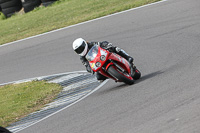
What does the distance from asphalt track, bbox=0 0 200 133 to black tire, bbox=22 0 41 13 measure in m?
5.06

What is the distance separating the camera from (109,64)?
30.2ft

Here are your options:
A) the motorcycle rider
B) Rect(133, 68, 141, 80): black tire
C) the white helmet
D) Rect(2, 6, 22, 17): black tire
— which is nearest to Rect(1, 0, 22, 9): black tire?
Rect(2, 6, 22, 17): black tire

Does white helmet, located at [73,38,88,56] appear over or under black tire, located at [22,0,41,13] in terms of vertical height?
over

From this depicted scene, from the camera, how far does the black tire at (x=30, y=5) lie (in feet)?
71.8

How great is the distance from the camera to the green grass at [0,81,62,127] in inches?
400

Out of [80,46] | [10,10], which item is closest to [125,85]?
[80,46]

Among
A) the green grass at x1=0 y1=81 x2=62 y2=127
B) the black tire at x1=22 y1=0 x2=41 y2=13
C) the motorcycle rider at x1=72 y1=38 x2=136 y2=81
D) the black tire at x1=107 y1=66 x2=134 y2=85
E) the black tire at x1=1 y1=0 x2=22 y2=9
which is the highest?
the motorcycle rider at x1=72 y1=38 x2=136 y2=81

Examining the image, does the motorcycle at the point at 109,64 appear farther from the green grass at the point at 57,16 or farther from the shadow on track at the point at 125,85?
the green grass at the point at 57,16

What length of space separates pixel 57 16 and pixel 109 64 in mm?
10832

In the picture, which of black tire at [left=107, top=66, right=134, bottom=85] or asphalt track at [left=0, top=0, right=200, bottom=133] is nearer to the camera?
asphalt track at [left=0, top=0, right=200, bottom=133]

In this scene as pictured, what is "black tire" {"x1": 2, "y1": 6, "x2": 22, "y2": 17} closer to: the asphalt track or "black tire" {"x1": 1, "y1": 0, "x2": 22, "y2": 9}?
"black tire" {"x1": 1, "y1": 0, "x2": 22, "y2": 9}

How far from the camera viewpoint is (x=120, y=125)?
689 cm

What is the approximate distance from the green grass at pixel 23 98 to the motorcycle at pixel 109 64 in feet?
6.15

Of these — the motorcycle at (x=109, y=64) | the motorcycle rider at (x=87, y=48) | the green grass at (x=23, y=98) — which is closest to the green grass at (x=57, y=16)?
the green grass at (x=23, y=98)
